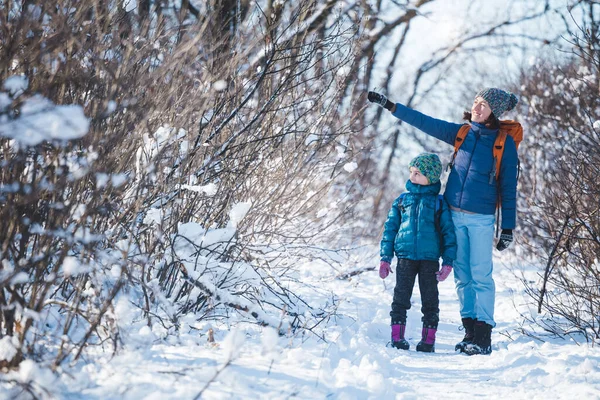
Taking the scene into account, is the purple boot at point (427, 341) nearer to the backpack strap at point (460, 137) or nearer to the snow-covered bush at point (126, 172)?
the snow-covered bush at point (126, 172)

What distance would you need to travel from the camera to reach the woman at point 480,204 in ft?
11.7

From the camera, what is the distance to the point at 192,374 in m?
1.99

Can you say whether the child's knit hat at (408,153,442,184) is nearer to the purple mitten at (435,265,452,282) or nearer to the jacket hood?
the jacket hood

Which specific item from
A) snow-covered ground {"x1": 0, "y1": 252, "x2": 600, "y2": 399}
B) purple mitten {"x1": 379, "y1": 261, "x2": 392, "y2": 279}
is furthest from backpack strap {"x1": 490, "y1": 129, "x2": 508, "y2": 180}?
snow-covered ground {"x1": 0, "y1": 252, "x2": 600, "y2": 399}

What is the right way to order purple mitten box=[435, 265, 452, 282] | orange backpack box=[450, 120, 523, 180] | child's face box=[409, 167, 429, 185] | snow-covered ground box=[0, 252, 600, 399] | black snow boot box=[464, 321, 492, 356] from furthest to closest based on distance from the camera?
child's face box=[409, 167, 429, 185], orange backpack box=[450, 120, 523, 180], purple mitten box=[435, 265, 452, 282], black snow boot box=[464, 321, 492, 356], snow-covered ground box=[0, 252, 600, 399]

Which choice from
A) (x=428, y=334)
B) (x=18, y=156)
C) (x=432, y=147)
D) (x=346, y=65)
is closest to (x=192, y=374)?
(x=18, y=156)

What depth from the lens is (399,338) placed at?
11.6ft

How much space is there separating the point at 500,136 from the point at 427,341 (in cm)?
138

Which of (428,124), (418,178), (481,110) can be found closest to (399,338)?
(418,178)

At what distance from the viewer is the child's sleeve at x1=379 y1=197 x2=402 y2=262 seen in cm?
373

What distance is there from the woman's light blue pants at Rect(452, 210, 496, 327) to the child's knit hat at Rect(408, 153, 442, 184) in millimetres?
270

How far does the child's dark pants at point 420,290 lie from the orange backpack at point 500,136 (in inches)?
28.5

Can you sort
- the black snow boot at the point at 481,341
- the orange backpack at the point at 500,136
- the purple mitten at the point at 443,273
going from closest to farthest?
the black snow boot at the point at 481,341 → the purple mitten at the point at 443,273 → the orange backpack at the point at 500,136

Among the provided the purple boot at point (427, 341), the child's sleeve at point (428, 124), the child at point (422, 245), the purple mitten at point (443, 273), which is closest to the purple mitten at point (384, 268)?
the child at point (422, 245)
